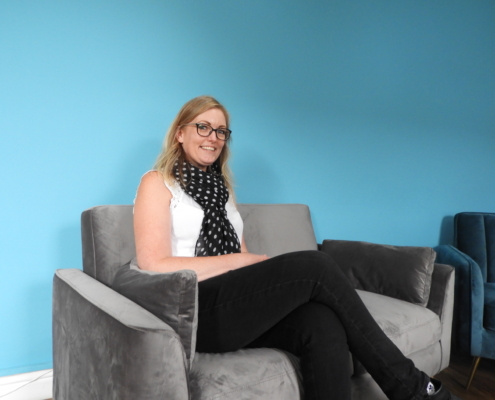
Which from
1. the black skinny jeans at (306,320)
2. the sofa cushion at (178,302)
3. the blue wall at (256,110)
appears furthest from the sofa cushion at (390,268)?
the sofa cushion at (178,302)

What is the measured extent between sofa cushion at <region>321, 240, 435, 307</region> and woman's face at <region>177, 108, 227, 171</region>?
834 mm

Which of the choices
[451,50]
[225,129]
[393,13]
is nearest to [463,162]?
[451,50]

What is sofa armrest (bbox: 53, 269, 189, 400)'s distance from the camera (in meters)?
0.88

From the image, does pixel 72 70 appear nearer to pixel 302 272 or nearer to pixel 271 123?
pixel 271 123

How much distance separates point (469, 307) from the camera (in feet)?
6.02

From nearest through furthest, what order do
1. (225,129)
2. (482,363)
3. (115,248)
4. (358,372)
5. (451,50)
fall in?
(358,372) → (115,248) → (225,129) → (482,363) → (451,50)

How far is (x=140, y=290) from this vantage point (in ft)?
3.51

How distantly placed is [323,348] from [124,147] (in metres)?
1.20

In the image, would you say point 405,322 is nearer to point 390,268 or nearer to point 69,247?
point 390,268

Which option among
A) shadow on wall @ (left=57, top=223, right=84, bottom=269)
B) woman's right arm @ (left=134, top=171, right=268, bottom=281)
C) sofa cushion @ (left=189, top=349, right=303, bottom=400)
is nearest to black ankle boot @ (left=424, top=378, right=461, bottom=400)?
sofa cushion @ (left=189, top=349, right=303, bottom=400)

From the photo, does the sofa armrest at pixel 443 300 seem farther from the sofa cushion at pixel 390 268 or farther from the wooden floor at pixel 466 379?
the wooden floor at pixel 466 379

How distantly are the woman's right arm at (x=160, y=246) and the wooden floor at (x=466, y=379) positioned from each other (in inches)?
48.6

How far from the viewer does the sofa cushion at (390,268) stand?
1.66 metres

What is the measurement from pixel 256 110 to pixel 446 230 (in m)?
1.69
